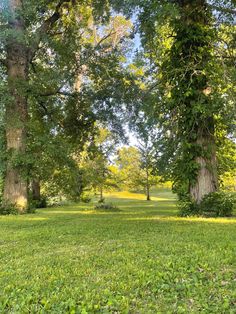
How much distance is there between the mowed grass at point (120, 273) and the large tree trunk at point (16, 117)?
685cm

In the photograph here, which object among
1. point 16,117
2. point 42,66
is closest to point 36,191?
point 42,66

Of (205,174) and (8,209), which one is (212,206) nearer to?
(205,174)

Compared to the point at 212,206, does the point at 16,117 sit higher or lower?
higher

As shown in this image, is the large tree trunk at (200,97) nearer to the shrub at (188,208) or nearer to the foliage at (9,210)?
the shrub at (188,208)


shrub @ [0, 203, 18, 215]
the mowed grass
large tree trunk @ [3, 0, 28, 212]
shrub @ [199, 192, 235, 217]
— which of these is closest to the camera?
the mowed grass

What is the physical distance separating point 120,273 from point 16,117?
33.6ft

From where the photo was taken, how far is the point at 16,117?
43.1 ft

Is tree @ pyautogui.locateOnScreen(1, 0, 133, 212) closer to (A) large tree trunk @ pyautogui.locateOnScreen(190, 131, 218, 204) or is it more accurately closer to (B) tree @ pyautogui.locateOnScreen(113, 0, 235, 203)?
(B) tree @ pyautogui.locateOnScreen(113, 0, 235, 203)

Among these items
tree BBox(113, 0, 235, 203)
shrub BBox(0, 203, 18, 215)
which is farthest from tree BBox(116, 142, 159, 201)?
tree BBox(113, 0, 235, 203)

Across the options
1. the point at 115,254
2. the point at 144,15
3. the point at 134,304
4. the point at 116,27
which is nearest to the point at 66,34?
the point at 144,15

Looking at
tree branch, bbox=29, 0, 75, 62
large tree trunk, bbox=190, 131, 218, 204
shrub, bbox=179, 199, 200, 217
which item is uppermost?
tree branch, bbox=29, 0, 75, 62

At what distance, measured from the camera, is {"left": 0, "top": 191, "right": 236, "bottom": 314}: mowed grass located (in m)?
3.29

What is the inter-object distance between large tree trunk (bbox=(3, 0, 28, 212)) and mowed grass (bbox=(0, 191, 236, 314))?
685cm

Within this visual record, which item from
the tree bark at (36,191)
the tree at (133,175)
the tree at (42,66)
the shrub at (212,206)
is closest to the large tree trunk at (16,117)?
the tree at (42,66)
